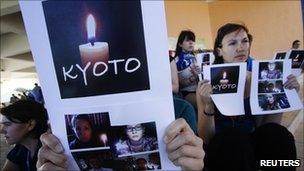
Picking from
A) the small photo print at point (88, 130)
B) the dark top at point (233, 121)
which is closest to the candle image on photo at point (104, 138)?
the small photo print at point (88, 130)

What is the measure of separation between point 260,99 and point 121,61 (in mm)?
776

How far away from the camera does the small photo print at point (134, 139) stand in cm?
57

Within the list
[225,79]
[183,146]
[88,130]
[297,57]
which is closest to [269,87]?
[225,79]

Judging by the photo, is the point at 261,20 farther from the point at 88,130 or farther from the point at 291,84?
the point at 88,130

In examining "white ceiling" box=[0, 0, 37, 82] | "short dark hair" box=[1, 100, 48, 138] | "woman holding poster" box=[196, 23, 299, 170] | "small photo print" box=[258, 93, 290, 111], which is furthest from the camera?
"white ceiling" box=[0, 0, 37, 82]

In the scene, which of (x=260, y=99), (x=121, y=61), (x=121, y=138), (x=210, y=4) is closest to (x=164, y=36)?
(x=121, y=61)

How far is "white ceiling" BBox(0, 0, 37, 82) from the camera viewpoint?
4.52 metres

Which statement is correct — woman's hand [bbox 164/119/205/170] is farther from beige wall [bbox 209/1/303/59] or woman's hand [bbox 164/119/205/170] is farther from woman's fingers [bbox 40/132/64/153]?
beige wall [bbox 209/1/303/59]

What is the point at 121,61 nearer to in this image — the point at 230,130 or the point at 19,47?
the point at 230,130

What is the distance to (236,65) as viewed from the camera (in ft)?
3.69

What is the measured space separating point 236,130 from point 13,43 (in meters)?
6.99

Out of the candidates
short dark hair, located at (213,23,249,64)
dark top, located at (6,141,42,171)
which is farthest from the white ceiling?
short dark hair, located at (213,23,249,64)

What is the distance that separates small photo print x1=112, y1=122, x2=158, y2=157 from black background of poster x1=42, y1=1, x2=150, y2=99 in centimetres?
7

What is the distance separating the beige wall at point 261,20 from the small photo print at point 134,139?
238 inches
